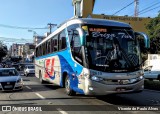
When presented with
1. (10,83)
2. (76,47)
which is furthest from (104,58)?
(10,83)

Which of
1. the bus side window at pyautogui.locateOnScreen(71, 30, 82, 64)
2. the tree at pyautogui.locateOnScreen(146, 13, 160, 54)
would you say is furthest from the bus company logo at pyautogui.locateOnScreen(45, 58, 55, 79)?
the tree at pyautogui.locateOnScreen(146, 13, 160, 54)

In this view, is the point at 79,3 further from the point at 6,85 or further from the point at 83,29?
the point at 83,29

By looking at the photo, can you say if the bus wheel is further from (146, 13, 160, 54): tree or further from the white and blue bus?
(146, 13, 160, 54): tree

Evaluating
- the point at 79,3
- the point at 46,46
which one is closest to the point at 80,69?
the point at 46,46

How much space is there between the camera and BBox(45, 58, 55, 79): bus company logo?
1825 cm

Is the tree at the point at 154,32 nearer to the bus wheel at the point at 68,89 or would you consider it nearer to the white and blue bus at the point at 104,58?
the bus wheel at the point at 68,89

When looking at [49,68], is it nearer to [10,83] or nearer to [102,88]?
[10,83]

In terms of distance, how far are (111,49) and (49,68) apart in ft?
26.1

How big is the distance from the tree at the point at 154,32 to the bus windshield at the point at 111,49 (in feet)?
97.6

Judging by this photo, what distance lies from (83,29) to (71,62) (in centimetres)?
188

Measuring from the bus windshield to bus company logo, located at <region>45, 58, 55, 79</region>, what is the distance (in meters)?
6.34

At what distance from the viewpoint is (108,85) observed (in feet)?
37.9

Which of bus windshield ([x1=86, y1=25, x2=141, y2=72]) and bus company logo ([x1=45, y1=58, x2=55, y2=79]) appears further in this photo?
bus company logo ([x1=45, y1=58, x2=55, y2=79])

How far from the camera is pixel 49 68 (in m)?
19.3
